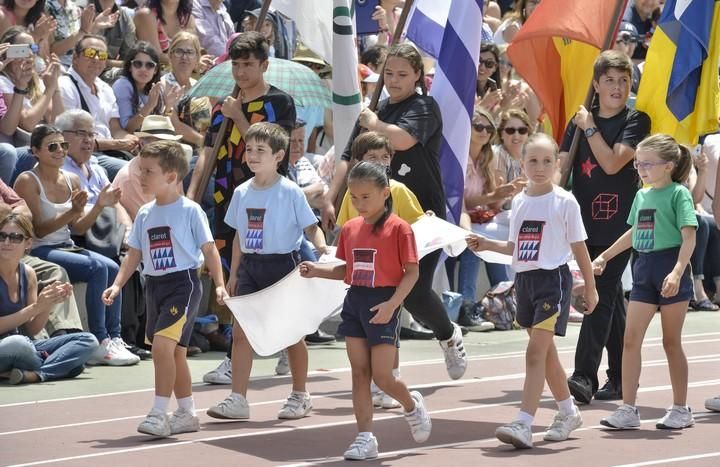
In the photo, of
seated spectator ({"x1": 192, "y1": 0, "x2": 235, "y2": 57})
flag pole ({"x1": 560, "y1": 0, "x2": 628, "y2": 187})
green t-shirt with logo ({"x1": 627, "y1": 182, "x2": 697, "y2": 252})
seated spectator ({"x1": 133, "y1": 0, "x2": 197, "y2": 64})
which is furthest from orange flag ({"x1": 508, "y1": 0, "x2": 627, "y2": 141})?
seated spectator ({"x1": 192, "y1": 0, "x2": 235, "y2": 57})

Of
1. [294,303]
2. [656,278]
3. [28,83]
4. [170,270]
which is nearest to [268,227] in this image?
[294,303]

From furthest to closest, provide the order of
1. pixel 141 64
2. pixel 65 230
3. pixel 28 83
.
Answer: pixel 141 64, pixel 28 83, pixel 65 230

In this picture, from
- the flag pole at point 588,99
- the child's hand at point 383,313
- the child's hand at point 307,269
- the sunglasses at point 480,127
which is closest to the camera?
the child's hand at point 383,313

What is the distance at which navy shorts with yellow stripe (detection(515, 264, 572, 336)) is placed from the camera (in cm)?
799

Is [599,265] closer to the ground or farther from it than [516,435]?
farther from it

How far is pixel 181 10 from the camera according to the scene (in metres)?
15.9

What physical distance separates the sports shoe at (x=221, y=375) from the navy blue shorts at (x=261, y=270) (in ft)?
3.88


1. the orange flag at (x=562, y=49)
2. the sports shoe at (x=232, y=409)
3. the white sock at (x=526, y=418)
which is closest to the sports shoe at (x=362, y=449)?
the white sock at (x=526, y=418)

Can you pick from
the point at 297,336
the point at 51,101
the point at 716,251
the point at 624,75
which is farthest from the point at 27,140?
the point at 716,251

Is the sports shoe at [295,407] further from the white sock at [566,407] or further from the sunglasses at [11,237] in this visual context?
the sunglasses at [11,237]

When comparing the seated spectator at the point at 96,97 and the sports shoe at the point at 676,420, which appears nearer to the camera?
the sports shoe at the point at 676,420

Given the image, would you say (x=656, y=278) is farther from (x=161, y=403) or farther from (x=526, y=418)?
(x=161, y=403)

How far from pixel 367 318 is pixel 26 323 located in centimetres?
386

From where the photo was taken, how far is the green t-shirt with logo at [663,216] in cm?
847
